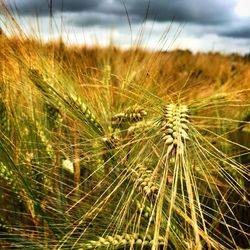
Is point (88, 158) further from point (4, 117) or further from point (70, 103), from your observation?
point (4, 117)

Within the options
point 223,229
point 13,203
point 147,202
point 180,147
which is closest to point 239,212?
point 223,229

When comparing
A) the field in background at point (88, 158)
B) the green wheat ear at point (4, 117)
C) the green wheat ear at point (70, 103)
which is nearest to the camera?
the field in background at point (88, 158)

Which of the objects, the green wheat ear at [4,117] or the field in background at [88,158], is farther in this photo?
the green wheat ear at [4,117]

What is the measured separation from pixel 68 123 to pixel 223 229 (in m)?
0.72

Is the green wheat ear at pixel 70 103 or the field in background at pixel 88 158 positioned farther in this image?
the green wheat ear at pixel 70 103

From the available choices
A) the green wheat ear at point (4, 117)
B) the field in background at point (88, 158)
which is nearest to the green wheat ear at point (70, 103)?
the field in background at point (88, 158)

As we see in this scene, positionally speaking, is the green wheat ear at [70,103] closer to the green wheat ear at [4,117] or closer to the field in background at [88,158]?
the field in background at [88,158]

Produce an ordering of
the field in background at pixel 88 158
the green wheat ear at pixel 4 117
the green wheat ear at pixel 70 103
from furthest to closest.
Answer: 1. the green wheat ear at pixel 4 117
2. the green wheat ear at pixel 70 103
3. the field in background at pixel 88 158

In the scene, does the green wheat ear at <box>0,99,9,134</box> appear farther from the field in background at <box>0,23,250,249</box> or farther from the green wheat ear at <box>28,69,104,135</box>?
the green wheat ear at <box>28,69,104,135</box>

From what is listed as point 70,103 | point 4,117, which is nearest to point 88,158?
point 70,103

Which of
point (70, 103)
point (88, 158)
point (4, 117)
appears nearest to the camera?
point (88, 158)

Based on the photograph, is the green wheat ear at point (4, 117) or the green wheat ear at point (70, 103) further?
the green wheat ear at point (4, 117)

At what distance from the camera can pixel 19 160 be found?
1.59 metres

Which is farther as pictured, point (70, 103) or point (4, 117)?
point (4, 117)
